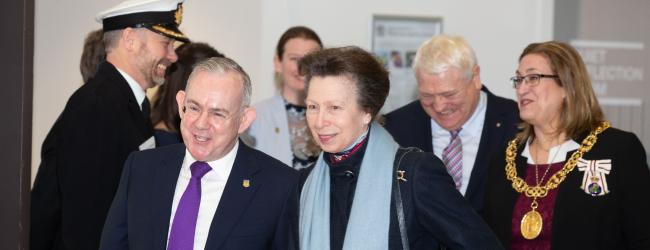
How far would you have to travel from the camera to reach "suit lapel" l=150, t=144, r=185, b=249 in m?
2.39

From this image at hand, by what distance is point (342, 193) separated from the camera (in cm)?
242

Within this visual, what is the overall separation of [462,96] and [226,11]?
2.16 meters

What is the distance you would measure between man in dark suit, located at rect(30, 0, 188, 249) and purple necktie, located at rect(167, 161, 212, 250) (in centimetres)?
55

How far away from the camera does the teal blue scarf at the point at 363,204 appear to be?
229 centimetres

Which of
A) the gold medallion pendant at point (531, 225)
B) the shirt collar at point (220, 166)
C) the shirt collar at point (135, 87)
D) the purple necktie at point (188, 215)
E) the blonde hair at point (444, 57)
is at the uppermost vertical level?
the blonde hair at point (444, 57)

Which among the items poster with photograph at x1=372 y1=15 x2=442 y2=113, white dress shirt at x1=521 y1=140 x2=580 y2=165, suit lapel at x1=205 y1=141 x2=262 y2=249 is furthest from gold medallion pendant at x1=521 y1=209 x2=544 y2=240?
poster with photograph at x1=372 y1=15 x2=442 y2=113

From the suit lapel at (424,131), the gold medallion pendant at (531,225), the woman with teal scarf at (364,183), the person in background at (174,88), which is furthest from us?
the suit lapel at (424,131)

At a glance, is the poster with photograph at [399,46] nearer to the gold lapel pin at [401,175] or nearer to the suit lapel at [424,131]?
the suit lapel at [424,131]

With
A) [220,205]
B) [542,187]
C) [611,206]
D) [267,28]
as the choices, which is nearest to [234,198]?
[220,205]

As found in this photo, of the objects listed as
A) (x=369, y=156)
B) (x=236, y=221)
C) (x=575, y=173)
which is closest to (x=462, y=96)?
(x=575, y=173)

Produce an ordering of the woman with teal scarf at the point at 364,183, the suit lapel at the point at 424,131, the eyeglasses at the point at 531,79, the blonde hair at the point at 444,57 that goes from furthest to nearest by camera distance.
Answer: the suit lapel at the point at 424,131 < the blonde hair at the point at 444,57 < the eyeglasses at the point at 531,79 < the woman with teal scarf at the point at 364,183

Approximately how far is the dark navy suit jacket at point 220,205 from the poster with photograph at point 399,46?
3.01m

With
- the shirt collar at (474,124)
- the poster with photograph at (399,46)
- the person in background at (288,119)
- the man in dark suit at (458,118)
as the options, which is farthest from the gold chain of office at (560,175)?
the poster with photograph at (399,46)

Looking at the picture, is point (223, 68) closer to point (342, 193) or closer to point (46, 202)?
point (342, 193)
